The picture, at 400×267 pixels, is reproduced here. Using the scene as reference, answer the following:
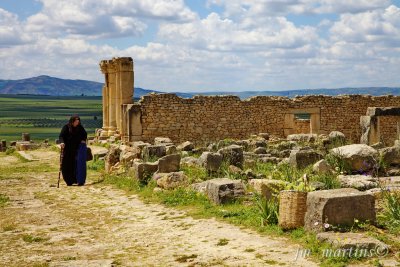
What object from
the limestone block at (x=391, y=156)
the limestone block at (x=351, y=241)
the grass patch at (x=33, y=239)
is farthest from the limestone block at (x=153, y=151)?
the limestone block at (x=351, y=241)

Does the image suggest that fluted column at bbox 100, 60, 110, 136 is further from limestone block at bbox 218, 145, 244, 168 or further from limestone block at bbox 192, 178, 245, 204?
limestone block at bbox 192, 178, 245, 204

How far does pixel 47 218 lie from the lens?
1009 centimetres

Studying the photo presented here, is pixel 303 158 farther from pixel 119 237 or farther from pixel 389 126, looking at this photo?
pixel 389 126

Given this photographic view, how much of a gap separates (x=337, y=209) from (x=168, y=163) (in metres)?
6.56

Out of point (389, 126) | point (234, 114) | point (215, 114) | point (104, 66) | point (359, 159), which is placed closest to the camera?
point (359, 159)

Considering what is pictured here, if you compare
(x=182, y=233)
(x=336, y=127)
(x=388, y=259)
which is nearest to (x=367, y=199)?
(x=388, y=259)

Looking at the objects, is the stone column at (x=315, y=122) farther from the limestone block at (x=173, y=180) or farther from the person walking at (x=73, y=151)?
the limestone block at (x=173, y=180)

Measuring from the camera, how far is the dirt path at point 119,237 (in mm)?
6863

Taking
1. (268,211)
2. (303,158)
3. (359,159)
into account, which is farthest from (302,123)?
(268,211)

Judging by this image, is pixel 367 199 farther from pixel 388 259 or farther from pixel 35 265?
pixel 35 265

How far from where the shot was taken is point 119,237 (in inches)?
329

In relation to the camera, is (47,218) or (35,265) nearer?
(35,265)

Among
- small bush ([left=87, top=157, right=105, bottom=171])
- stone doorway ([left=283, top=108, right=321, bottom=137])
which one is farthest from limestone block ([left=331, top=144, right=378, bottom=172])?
stone doorway ([left=283, top=108, right=321, bottom=137])

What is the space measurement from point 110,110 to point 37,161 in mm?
5428
